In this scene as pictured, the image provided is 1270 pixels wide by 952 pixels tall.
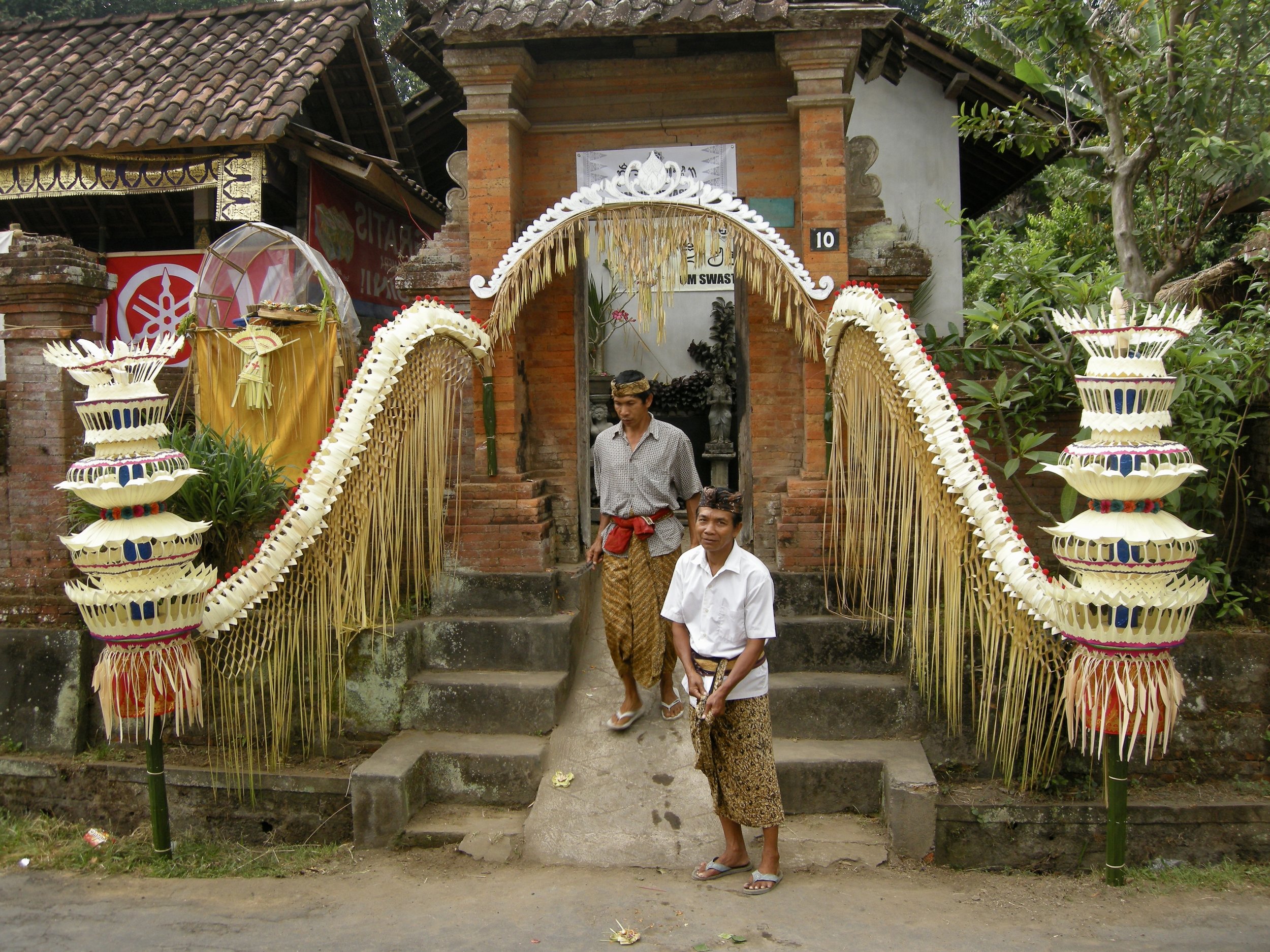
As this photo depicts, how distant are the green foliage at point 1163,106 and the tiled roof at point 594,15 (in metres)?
1.88

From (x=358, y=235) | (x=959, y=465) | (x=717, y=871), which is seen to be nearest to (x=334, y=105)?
(x=358, y=235)

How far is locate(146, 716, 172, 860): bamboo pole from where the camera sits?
4.47m

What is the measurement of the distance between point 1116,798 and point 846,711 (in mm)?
1340

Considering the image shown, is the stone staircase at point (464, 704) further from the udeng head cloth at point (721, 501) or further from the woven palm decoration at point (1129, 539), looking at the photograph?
the woven palm decoration at point (1129, 539)

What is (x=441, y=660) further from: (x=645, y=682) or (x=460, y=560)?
(x=645, y=682)

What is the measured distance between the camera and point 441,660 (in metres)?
5.43

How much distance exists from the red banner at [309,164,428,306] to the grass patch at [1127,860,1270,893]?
21.7 feet

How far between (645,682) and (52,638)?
3396mm

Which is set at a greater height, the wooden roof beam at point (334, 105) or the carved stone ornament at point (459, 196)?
the wooden roof beam at point (334, 105)

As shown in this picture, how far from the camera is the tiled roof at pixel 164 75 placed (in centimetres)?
767

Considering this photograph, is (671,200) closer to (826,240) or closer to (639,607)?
(826,240)

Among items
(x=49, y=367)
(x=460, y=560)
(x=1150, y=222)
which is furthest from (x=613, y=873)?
(x=1150, y=222)

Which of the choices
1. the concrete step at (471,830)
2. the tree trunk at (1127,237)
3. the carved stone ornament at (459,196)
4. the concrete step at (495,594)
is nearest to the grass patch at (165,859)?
the concrete step at (471,830)

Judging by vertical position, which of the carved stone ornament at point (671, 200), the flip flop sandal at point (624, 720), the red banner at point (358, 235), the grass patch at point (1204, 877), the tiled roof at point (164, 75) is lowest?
the grass patch at point (1204, 877)
